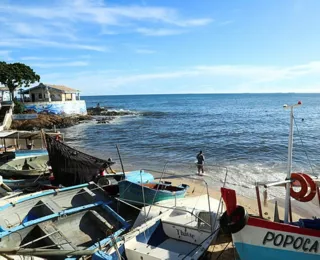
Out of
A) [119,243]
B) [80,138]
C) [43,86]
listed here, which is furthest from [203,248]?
[43,86]

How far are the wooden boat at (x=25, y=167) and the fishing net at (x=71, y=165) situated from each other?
1640 mm

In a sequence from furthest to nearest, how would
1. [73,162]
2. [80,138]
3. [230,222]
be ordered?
[80,138] → [73,162] → [230,222]

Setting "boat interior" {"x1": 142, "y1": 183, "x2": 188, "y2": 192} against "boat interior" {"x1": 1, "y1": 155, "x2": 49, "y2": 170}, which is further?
"boat interior" {"x1": 1, "y1": 155, "x2": 49, "y2": 170}

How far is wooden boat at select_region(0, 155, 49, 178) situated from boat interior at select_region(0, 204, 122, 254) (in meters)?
7.30

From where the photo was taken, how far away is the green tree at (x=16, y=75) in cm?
4886

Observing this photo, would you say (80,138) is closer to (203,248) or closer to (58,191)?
(58,191)

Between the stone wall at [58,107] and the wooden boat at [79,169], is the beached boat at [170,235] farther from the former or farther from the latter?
the stone wall at [58,107]

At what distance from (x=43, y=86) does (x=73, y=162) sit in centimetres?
4728

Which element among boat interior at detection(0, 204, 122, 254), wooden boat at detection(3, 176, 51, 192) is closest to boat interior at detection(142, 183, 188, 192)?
boat interior at detection(0, 204, 122, 254)

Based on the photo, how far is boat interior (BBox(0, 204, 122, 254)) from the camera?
9273 millimetres

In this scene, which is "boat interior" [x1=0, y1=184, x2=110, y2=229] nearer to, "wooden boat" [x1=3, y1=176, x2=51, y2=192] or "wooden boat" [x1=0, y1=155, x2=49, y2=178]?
"wooden boat" [x1=3, y1=176, x2=51, y2=192]

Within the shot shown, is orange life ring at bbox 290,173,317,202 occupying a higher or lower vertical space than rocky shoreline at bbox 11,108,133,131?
higher

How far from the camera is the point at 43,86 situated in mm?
58469

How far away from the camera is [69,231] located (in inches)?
412
